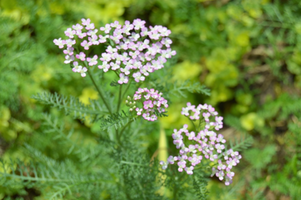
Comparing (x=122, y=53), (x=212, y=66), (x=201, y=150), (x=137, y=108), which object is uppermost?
(x=122, y=53)

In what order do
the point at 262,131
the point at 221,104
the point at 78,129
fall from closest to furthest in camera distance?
the point at 78,129 < the point at 262,131 < the point at 221,104

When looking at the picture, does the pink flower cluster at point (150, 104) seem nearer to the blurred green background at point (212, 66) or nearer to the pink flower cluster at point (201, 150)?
the pink flower cluster at point (201, 150)

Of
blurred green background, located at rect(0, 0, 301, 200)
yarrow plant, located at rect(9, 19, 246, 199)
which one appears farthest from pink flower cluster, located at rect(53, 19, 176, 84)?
blurred green background, located at rect(0, 0, 301, 200)

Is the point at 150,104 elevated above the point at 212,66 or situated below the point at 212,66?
above

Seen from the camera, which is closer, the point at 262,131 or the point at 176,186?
the point at 176,186

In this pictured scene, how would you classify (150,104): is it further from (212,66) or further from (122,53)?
(212,66)

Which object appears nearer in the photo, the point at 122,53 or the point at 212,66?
the point at 122,53

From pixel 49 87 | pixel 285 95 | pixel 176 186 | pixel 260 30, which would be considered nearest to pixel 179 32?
pixel 260 30

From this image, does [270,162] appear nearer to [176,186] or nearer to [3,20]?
[176,186]

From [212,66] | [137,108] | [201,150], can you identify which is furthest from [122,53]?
[212,66]
